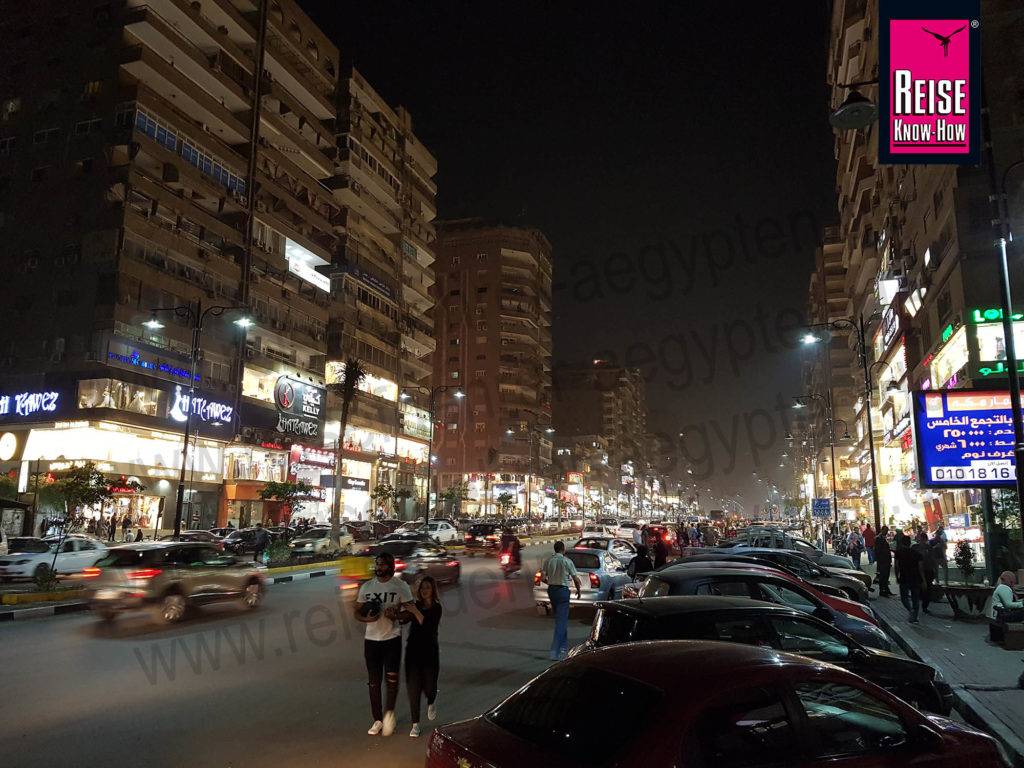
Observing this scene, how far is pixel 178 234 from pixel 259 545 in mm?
24517

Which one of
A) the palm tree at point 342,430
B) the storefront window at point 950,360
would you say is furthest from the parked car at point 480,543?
the storefront window at point 950,360

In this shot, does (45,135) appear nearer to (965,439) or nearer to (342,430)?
(342,430)

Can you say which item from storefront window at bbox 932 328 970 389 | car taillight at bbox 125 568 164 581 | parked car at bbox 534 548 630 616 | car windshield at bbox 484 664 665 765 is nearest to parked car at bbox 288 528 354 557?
car taillight at bbox 125 568 164 581

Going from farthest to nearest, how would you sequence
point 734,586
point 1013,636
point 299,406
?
point 299,406 → point 1013,636 → point 734,586

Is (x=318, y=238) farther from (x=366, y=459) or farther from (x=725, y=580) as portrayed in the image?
(x=725, y=580)

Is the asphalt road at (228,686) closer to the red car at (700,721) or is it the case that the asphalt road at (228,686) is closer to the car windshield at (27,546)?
the red car at (700,721)

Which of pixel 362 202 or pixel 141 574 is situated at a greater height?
pixel 362 202

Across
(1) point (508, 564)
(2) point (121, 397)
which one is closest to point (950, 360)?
(1) point (508, 564)

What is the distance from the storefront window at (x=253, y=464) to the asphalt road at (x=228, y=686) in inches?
1392

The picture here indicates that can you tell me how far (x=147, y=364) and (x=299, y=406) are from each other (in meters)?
14.2

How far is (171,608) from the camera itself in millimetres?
14539

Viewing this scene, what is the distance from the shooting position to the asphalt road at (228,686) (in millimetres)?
6680

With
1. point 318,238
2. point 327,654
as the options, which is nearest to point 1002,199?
point 327,654

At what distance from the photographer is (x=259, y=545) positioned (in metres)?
31.6
